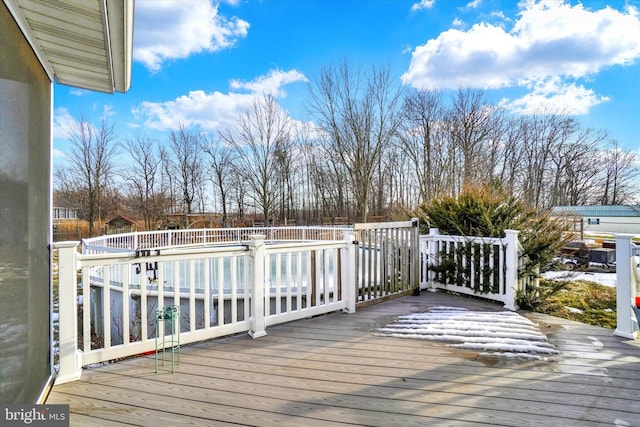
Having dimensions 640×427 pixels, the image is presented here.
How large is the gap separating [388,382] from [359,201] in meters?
16.0

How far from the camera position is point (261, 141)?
69.1 ft

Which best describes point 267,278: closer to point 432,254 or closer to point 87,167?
point 432,254

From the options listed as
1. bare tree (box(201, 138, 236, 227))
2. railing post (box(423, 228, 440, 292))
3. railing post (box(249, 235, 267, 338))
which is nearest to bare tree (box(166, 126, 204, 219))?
bare tree (box(201, 138, 236, 227))

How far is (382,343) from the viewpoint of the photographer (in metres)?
3.04

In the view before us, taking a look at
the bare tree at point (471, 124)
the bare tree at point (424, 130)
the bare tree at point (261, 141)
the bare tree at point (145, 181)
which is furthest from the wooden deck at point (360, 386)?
the bare tree at point (145, 181)

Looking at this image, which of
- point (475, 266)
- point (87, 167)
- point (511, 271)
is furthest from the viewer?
point (87, 167)

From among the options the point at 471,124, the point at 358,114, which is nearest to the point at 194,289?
the point at 358,114

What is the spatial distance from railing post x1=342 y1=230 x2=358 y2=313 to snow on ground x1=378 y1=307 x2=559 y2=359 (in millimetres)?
607

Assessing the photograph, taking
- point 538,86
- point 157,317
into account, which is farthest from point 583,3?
point 538,86

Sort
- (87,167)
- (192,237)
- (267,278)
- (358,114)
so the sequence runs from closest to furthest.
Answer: (267,278) → (192,237) → (358,114) → (87,167)

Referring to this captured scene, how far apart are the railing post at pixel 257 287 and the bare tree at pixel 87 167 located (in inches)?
742

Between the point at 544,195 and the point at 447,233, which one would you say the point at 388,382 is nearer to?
the point at 447,233

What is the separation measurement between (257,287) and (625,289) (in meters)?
3.57

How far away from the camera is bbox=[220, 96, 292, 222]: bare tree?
2077 cm
